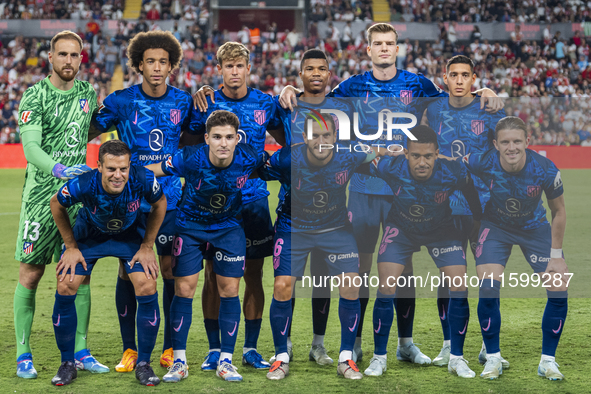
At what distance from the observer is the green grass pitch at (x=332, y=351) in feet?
13.7

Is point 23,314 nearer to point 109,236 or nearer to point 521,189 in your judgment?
point 109,236

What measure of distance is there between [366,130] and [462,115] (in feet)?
2.33

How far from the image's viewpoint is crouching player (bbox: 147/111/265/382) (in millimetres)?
4320

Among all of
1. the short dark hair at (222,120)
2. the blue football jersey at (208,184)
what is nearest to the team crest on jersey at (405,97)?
the blue football jersey at (208,184)

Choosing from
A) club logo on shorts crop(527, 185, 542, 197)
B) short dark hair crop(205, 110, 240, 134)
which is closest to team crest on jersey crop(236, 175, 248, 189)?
short dark hair crop(205, 110, 240, 134)

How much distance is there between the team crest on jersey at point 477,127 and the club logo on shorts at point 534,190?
546 mm

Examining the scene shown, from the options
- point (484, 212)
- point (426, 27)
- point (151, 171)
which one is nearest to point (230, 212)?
point (151, 171)

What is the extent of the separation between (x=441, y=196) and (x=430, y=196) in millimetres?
80

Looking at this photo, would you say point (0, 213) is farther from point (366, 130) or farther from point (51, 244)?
point (366, 130)

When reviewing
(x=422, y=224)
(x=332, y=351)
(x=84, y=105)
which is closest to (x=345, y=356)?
(x=332, y=351)

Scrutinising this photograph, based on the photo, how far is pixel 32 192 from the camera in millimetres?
4523

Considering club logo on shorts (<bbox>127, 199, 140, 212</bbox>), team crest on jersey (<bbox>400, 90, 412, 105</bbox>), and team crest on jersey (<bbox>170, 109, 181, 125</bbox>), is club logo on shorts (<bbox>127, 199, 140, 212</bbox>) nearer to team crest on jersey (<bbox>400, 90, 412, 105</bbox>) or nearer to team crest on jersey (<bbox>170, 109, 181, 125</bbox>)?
team crest on jersey (<bbox>170, 109, 181, 125</bbox>)

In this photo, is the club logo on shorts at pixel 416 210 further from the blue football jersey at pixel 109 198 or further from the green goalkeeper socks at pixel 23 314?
the green goalkeeper socks at pixel 23 314

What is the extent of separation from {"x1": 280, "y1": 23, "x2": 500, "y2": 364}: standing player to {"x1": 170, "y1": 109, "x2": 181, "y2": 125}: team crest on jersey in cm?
77
